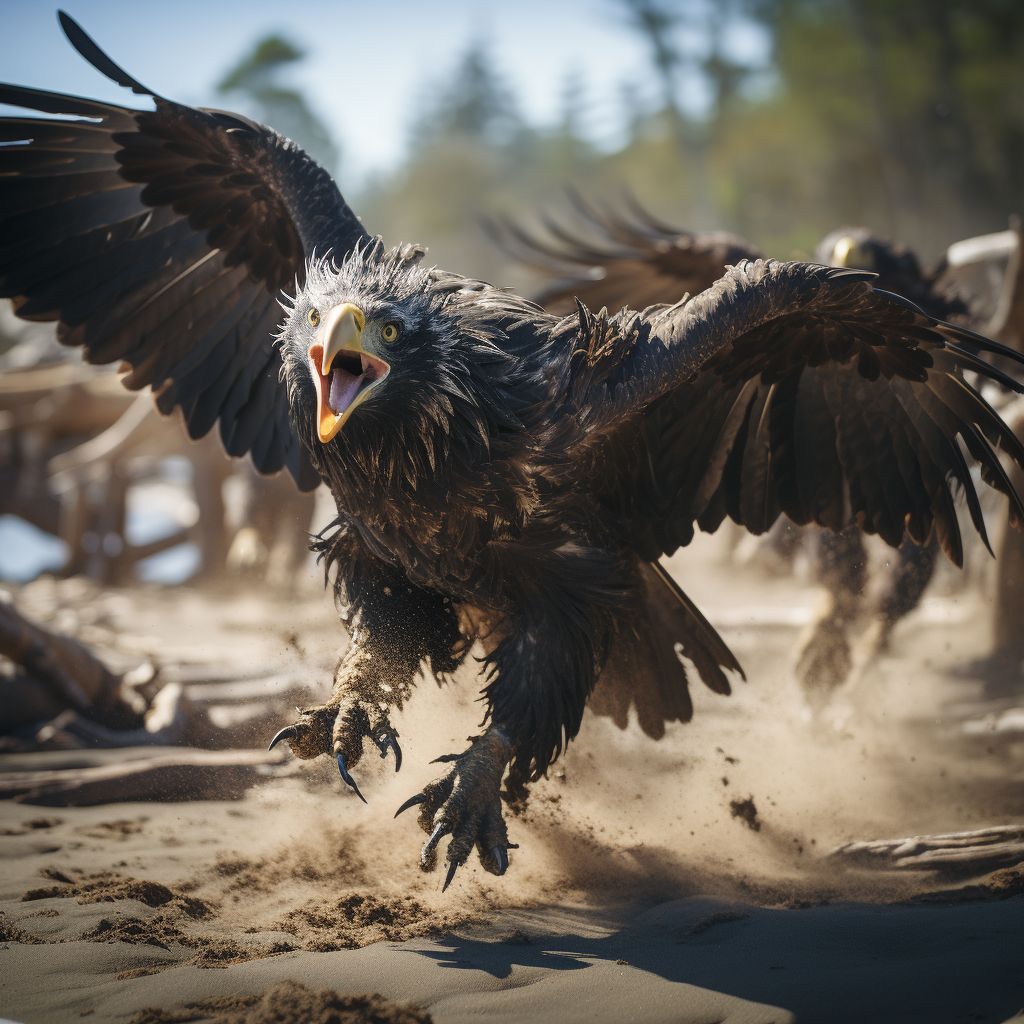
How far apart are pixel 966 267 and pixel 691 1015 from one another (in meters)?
6.91

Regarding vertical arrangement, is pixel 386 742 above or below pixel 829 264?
below

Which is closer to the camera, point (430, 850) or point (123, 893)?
point (430, 850)

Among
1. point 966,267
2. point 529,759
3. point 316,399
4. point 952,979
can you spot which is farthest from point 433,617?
point 966,267

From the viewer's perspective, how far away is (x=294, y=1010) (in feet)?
6.44

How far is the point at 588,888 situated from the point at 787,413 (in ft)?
6.08

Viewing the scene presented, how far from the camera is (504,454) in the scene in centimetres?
264

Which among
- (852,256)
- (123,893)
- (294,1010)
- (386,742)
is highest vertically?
(852,256)

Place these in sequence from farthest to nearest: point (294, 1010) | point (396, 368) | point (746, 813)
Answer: point (746, 813), point (396, 368), point (294, 1010)

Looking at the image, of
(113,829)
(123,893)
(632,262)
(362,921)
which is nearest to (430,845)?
(362,921)

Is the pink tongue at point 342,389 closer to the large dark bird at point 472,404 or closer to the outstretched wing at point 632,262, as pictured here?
the large dark bird at point 472,404

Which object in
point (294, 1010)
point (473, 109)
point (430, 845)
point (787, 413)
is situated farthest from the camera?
point (473, 109)

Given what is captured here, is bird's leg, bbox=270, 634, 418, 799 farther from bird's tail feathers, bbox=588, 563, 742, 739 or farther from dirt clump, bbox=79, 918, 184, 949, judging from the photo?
bird's tail feathers, bbox=588, 563, 742, 739

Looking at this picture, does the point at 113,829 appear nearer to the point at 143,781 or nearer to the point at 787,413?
the point at 143,781

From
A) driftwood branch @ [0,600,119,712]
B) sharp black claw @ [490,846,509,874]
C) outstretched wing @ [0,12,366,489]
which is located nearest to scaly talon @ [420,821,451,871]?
sharp black claw @ [490,846,509,874]
